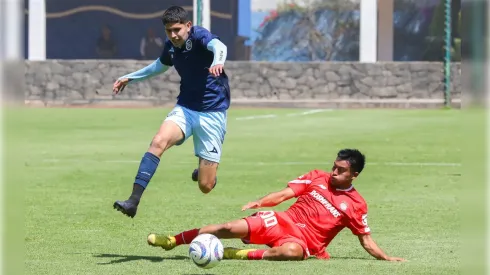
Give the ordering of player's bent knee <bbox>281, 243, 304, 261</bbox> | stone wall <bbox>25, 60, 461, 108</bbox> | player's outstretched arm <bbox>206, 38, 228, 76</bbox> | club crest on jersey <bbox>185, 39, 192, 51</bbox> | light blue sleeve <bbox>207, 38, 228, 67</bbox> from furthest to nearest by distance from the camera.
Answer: stone wall <bbox>25, 60, 461, 108</bbox> < club crest on jersey <bbox>185, 39, 192, 51</bbox> < light blue sleeve <bbox>207, 38, 228, 67</bbox> < player's outstretched arm <bbox>206, 38, 228, 76</bbox> < player's bent knee <bbox>281, 243, 304, 261</bbox>

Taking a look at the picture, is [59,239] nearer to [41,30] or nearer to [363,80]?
[363,80]

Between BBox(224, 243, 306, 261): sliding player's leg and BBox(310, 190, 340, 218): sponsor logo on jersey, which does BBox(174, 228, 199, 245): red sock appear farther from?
BBox(310, 190, 340, 218): sponsor logo on jersey

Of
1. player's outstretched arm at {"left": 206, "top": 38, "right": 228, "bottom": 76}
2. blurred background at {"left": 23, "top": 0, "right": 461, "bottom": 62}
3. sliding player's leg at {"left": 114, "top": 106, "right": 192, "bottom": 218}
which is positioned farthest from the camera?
blurred background at {"left": 23, "top": 0, "right": 461, "bottom": 62}

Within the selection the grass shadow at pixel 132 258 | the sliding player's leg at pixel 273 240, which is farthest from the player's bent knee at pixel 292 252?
the grass shadow at pixel 132 258

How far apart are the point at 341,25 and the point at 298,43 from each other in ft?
6.15

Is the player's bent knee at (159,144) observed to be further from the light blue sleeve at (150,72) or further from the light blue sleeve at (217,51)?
the light blue sleeve at (150,72)

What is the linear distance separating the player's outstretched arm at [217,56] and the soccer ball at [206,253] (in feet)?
6.20

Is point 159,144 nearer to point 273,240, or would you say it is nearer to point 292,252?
point 273,240

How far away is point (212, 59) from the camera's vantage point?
10.6m

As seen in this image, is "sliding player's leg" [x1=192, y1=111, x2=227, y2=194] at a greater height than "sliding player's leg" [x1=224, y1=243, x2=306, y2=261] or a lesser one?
greater

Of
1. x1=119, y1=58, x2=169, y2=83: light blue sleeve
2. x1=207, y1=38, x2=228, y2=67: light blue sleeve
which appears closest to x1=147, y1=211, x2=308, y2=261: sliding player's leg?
x1=207, y1=38, x2=228, y2=67: light blue sleeve

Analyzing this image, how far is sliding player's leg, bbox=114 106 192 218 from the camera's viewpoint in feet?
30.2

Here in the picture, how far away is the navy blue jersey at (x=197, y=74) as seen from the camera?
10445 mm

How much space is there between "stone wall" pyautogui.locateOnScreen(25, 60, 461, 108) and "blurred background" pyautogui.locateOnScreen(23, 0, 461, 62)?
408 inches
